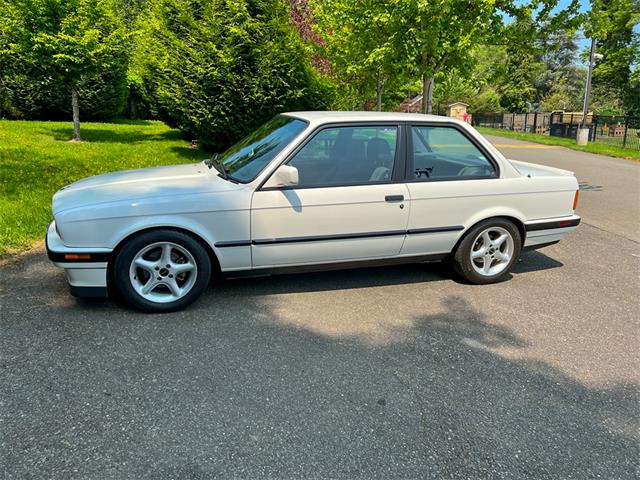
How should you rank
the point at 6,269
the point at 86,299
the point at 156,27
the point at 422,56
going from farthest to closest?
the point at 156,27
the point at 422,56
the point at 6,269
the point at 86,299

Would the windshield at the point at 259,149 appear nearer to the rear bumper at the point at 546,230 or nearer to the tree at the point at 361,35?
the rear bumper at the point at 546,230

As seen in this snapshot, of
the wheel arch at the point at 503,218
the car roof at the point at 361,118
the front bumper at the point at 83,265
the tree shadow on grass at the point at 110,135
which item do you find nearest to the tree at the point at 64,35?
the tree shadow on grass at the point at 110,135

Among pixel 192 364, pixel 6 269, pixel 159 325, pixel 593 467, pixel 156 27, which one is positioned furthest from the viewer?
pixel 156 27

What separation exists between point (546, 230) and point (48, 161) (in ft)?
29.1

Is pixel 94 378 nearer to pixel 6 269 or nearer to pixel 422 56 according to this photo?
pixel 6 269

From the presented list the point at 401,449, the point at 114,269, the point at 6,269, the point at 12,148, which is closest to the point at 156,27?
the point at 12,148

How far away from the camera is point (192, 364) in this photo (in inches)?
123

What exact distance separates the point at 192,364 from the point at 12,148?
9.33 m

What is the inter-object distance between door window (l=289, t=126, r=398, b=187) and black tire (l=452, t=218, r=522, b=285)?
1000 mm

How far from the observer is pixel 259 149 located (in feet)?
14.3

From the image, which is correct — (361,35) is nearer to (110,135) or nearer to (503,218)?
(503,218)

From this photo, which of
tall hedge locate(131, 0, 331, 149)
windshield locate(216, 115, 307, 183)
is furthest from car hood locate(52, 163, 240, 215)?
tall hedge locate(131, 0, 331, 149)

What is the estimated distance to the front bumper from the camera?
354 cm

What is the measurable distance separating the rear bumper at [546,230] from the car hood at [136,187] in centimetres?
284
